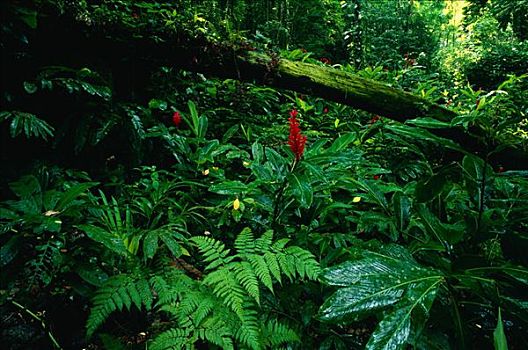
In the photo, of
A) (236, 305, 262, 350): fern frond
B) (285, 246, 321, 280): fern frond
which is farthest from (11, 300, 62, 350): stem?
(285, 246, 321, 280): fern frond

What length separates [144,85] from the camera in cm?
354

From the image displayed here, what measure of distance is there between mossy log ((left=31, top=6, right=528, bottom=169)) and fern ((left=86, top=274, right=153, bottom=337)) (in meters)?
2.36

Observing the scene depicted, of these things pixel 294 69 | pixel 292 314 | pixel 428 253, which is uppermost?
pixel 294 69

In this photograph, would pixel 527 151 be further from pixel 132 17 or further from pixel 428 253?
pixel 132 17

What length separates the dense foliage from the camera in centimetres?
112

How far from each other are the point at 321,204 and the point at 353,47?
720cm

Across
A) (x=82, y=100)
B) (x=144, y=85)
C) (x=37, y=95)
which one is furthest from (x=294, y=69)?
(x=37, y=95)

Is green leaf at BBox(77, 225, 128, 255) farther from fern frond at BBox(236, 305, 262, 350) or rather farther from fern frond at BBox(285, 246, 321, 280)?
fern frond at BBox(285, 246, 321, 280)

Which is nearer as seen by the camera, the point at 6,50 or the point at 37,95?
the point at 6,50

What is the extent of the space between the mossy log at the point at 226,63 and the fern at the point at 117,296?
236 cm

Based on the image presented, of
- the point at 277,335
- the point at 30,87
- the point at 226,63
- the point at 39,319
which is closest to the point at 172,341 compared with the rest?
the point at 277,335

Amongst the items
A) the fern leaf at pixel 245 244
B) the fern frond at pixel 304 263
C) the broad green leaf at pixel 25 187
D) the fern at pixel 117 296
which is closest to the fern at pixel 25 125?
the broad green leaf at pixel 25 187

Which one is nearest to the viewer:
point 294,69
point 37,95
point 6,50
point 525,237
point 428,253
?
point 525,237

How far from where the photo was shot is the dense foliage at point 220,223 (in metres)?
1.12
